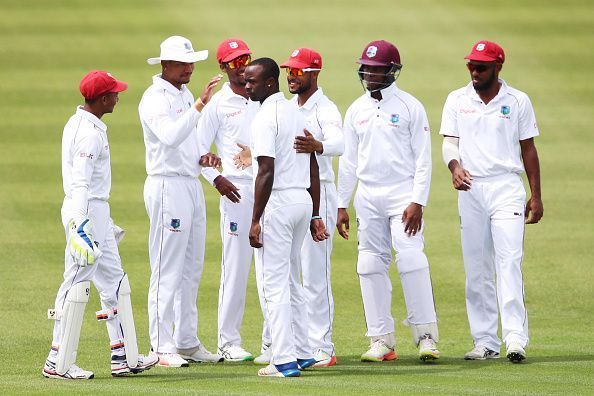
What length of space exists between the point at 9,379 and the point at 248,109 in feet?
8.13

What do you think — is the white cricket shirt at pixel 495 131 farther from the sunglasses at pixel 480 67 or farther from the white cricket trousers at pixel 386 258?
the white cricket trousers at pixel 386 258

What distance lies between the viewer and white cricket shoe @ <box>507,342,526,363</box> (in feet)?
27.4

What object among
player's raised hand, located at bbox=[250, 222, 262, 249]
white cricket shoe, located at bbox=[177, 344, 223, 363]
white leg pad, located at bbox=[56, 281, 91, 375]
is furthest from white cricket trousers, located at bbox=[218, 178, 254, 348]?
white leg pad, located at bbox=[56, 281, 91, 375]

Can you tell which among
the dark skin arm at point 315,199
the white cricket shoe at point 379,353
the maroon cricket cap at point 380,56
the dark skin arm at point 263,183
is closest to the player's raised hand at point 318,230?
the dark skin arm at point 315,199

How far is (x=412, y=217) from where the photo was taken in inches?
336

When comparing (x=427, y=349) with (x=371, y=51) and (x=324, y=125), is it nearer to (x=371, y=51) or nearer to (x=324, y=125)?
(x=324, y=125)

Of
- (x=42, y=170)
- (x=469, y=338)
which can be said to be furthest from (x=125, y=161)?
(x=469, y=338)

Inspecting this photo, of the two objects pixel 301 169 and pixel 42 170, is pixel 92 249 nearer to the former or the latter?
pixel 301 169

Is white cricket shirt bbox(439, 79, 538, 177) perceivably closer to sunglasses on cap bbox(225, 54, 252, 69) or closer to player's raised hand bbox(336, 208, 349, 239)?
player's raised hand bbox(336, 208, 349, 239)

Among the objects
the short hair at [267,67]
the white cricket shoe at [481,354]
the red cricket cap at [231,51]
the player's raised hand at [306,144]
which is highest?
the red cricket cap at [231,51]

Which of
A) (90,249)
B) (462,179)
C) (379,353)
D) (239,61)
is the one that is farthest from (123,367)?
(462,179)

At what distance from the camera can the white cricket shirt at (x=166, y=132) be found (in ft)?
27.8

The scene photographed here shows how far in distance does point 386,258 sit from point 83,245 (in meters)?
2.30

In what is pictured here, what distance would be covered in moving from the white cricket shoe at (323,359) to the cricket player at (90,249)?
3.65 feet
